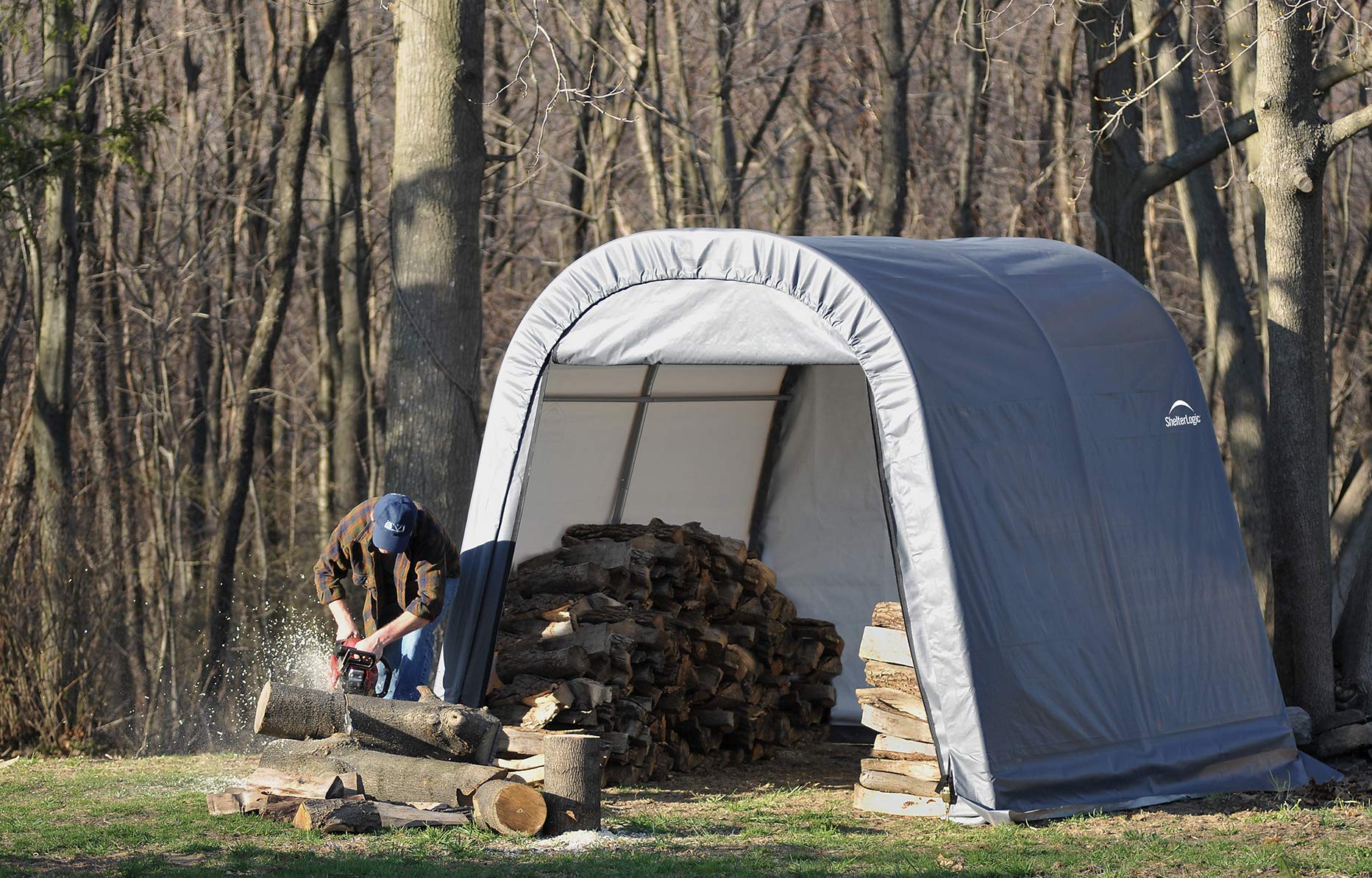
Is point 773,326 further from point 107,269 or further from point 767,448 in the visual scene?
point 107,269

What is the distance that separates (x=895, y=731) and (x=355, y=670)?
2501 mm

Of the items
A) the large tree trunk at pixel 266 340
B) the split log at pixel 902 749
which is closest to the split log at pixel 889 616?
the split log at pixel 902 749

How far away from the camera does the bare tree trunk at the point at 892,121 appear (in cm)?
1577

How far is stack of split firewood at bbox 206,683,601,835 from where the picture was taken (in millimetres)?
6012

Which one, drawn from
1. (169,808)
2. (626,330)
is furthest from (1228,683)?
(169,808)

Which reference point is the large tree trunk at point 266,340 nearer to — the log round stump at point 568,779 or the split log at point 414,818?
the split log at point 414,818

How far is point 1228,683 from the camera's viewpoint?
730 cm

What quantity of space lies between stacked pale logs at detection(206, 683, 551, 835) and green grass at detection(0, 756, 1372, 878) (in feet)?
0.39

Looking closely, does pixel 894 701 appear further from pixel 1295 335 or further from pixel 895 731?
pixel 1295 335

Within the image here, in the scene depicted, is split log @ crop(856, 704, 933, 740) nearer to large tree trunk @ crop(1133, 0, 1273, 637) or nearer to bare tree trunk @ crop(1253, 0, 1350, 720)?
bare tree trunk @ crop(1253, 0, 1350, 720)

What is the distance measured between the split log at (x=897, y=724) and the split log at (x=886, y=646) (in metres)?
0.24

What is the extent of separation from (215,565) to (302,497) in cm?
672

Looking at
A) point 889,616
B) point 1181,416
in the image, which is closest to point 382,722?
point 889,616

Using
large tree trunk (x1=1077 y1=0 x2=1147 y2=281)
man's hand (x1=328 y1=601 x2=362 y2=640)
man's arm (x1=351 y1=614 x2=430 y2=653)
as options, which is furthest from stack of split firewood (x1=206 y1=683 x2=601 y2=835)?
large tree trunk (x1=1077 y1=0 x2=1147 y2=281)
